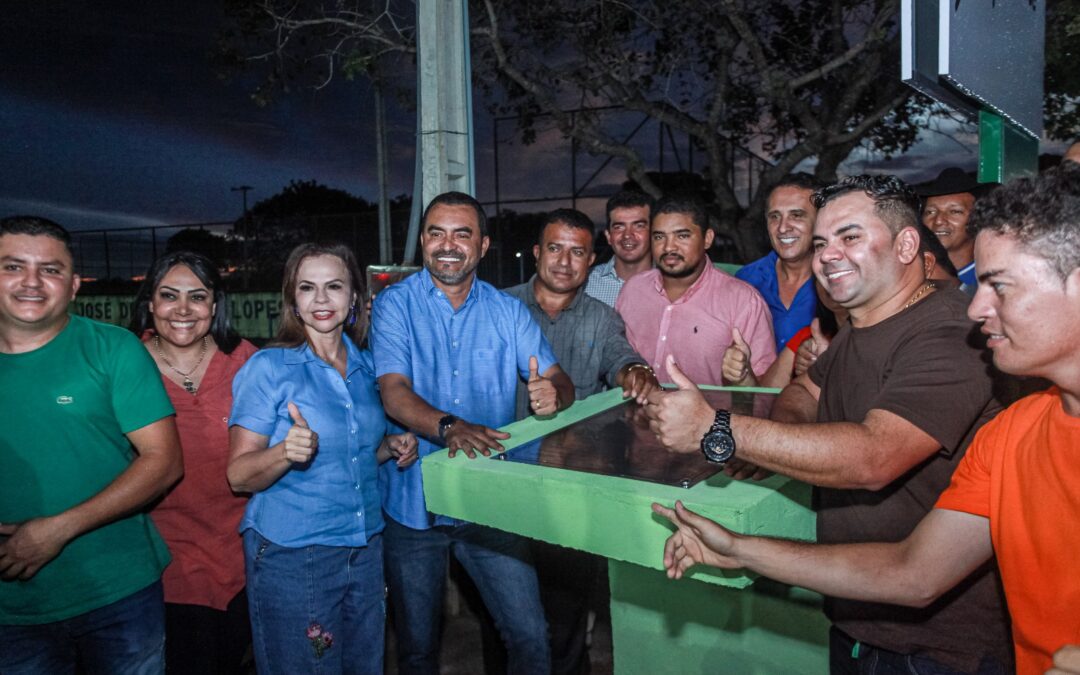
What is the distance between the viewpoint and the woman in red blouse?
2740 mm

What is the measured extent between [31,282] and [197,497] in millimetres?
998

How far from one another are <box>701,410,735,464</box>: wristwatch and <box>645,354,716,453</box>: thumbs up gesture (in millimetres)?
34

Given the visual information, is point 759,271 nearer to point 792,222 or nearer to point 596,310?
point 792,222

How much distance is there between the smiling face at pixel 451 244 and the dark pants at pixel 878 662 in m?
1.99

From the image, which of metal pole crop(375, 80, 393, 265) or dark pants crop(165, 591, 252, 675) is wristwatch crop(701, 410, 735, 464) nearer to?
dark pants crop(165, 591, 252, 675)

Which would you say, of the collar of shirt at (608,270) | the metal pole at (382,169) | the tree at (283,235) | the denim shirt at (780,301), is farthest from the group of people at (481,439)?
the tree at (283,235)

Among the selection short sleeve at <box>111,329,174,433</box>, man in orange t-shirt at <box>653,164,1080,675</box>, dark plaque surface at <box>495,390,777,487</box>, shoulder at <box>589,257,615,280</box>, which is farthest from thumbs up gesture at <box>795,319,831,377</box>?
short sleeve at <box>111,329,174,433</box>

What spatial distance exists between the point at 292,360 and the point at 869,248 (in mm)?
2009

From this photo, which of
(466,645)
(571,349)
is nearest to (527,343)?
(571,349)

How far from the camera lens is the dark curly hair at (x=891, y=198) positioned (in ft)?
6.69

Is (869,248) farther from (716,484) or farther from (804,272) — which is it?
(804,272)

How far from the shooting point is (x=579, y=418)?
8.59 ft

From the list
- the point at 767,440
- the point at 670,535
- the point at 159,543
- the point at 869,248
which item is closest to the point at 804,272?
the point at 869,248

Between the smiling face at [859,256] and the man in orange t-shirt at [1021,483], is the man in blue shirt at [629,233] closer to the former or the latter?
the smiling face at [859,256]
